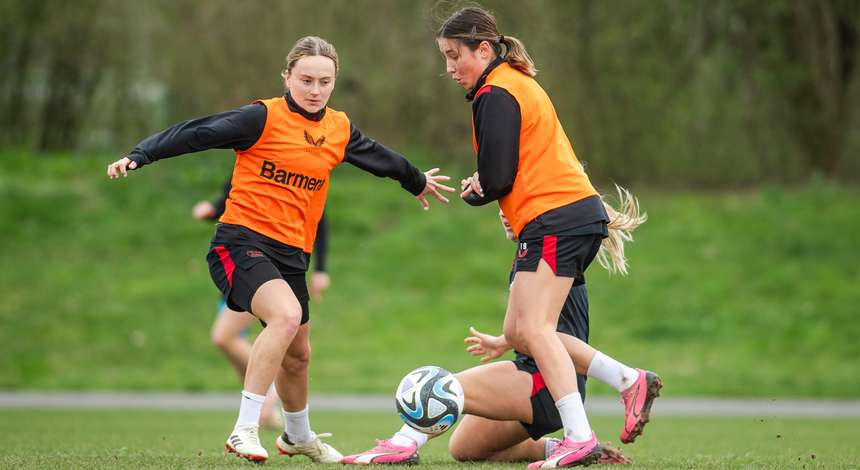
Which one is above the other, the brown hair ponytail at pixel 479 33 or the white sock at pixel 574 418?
the brown hair ponytail at pixel 479 33

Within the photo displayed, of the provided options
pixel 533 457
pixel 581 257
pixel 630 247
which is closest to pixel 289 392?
pixel 533 457

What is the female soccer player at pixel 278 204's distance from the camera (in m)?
5.56

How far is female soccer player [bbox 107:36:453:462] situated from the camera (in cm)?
556

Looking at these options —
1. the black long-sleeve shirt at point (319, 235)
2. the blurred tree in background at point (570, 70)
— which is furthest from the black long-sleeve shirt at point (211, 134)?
the blurred tree in background at point (570, 70)

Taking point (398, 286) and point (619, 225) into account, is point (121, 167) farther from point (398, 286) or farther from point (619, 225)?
point (398, 286)

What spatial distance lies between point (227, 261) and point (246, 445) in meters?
0.96

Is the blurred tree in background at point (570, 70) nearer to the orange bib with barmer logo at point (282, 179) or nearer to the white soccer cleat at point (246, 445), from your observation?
the orange bib with barmer logo at point (282, 179)

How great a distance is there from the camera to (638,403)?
548cm

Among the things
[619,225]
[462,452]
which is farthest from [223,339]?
[619,225]

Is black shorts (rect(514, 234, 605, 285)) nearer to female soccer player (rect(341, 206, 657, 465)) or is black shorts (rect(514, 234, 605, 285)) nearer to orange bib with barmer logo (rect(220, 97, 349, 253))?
female soccer player (rect(341, 206, 657, 465))

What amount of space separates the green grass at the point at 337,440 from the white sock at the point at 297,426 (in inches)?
5.7

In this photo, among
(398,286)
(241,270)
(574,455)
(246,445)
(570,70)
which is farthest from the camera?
(570,70)

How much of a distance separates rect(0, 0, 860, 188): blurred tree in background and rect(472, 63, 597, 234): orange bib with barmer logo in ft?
38.2

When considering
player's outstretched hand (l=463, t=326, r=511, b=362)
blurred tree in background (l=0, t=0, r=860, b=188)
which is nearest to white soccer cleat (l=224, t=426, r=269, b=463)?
player's outstretched hand (l=463, t=326, r=511, b=362)
